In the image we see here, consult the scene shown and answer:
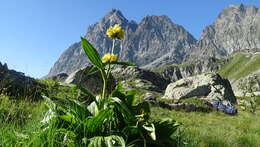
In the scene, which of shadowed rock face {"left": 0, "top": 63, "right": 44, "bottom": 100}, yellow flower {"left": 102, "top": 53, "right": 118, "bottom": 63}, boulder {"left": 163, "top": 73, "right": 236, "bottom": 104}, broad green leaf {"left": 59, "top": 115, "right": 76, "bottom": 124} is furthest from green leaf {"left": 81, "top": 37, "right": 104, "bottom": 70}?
boulder {"left": 163, "top": 73, "right": 236, "bottom": 104}

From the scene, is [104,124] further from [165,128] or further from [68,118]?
[165,128]

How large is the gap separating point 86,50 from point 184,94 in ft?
72.8

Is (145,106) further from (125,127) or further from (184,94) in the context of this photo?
(184,94)

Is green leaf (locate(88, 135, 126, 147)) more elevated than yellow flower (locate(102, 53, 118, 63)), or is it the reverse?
yellow flower (locate(102, 53, 118, 63))

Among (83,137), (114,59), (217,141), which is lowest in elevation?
(217,141)

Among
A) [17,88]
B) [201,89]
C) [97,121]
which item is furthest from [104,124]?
[201,89]

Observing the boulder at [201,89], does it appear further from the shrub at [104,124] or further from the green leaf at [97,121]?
the green leaf at [97,121]

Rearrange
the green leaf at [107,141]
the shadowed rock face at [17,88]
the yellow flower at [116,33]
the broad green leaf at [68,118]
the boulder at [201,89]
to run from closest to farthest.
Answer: the green leaf at [107,141]
the broad green leaf at [68,118]
the yellow flower at [116,33]
the shadowed rock face at [17,88]
the boulder at [201,89]

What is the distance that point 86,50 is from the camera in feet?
11.4

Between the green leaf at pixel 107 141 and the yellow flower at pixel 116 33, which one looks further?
the yellow flower at pixel 116 33

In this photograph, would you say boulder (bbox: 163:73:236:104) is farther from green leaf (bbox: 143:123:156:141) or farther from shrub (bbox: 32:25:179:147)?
green leaf (bbox: 143:123:156:141)

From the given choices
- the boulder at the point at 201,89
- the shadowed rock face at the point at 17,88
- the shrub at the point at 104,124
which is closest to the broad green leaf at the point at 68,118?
the shrub at the point at 104,124

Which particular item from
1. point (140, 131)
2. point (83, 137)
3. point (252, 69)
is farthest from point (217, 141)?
point (252, 69)

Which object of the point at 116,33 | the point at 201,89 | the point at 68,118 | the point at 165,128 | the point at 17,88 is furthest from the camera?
the point at 201,89
